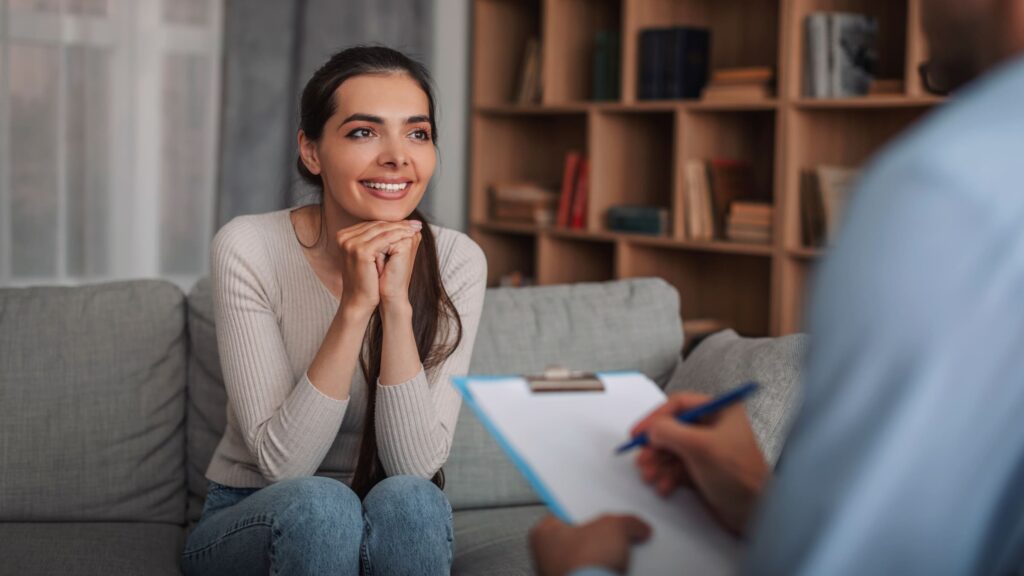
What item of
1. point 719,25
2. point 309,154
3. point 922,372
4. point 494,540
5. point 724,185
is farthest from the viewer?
point 719,25

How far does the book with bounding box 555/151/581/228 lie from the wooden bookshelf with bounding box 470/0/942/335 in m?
0.06

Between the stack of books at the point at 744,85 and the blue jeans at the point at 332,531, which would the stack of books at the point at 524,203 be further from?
the blue jeans at the point at 332,531

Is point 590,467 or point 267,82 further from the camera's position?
point 267,82

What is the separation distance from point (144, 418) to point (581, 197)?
194 cm

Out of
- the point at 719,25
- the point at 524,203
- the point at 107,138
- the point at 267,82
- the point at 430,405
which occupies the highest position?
the point at 719,25

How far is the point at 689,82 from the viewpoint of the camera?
10.9 feet

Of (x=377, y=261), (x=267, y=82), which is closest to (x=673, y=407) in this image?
(x=377, y=261)

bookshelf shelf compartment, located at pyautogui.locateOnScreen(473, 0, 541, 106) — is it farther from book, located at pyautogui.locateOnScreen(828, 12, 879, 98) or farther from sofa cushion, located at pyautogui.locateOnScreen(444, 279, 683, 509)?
sofa cushion, located at pyautogui.locateOnScreen(444, 279, 683, 509)

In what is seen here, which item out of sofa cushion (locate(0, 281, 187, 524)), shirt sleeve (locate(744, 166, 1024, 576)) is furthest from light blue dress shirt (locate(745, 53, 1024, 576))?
sofa cushion (locate(0, 281, 187, 524))

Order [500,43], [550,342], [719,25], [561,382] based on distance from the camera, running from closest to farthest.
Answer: [561,382], [550,342], [719,25], [500,43]

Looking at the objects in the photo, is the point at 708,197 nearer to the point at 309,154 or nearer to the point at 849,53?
the point at 849,53

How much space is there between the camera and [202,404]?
2.02 metres

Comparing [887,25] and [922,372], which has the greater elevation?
[887,25]

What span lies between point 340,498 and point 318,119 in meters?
0.62
